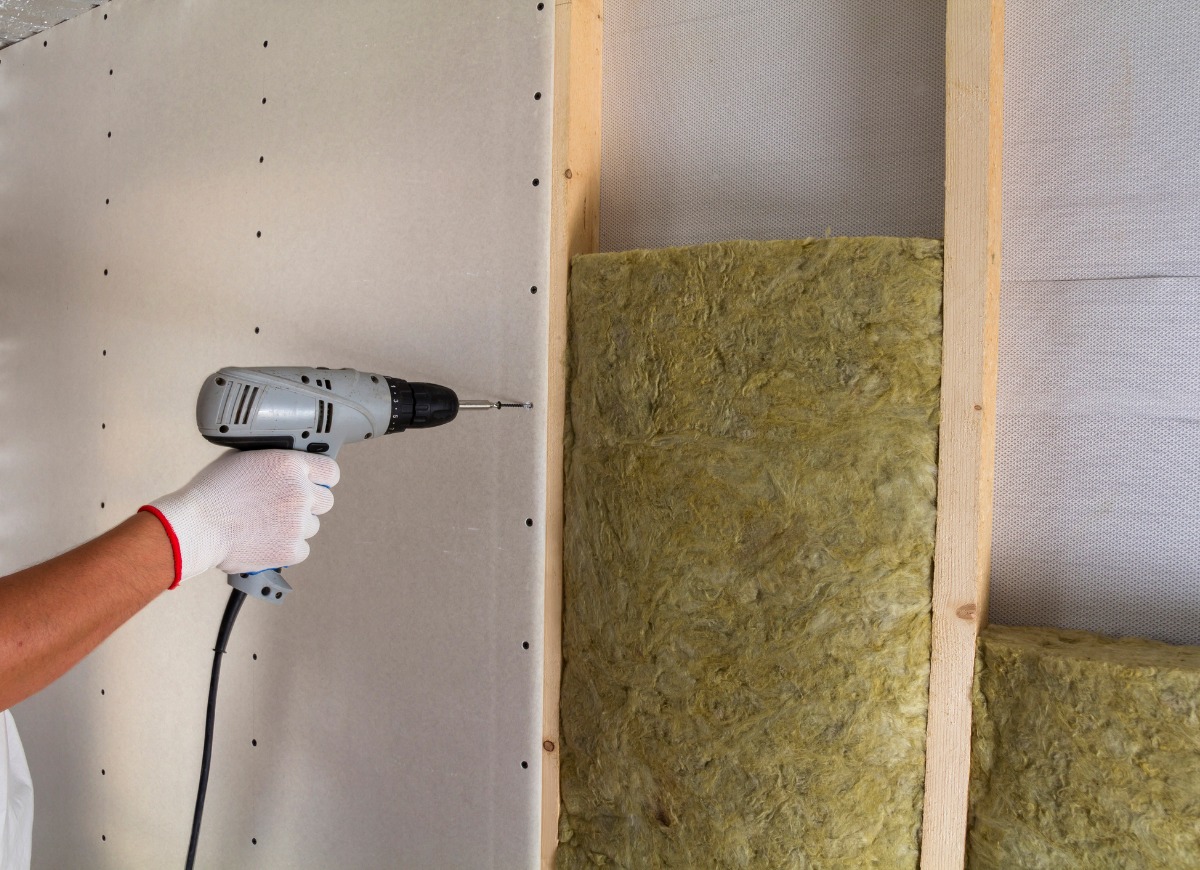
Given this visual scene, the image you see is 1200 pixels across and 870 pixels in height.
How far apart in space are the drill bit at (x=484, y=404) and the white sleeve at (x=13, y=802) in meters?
0.87

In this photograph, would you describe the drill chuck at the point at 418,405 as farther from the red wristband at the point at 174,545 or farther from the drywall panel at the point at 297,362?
the red wristband at the point at 174,545

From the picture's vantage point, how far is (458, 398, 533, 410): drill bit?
1.17 m

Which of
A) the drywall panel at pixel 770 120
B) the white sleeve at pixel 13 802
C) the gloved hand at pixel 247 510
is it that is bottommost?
the white sleeve at pixel 13 802

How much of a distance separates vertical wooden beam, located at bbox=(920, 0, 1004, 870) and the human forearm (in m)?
0.84

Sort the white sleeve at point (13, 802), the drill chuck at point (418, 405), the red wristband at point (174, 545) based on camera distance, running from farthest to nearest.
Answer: the white sleeve at point (13, 802) < the drill chuck at point (418, 405) < the red wristband at point (174, 545)

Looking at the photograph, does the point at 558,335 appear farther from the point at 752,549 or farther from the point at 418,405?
the point at 752,549

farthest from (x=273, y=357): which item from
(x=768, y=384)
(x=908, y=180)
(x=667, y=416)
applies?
(x=908, y=180)

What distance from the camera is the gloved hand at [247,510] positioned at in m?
0.93

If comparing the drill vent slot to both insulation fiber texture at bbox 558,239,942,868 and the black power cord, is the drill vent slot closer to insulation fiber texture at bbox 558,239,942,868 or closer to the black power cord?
the black power cord


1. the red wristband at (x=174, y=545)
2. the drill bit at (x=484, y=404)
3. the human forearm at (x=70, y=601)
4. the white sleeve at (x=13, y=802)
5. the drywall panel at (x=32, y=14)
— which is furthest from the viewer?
the drywall panel at (x=32, y=14)

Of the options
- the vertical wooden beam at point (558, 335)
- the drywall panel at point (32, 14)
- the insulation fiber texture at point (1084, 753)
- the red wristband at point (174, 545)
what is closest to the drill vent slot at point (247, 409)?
the red wristband at point (174, 545)

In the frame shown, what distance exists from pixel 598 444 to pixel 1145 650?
0.65 meters

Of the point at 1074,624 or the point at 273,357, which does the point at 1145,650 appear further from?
the point at 273,357

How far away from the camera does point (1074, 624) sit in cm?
99
